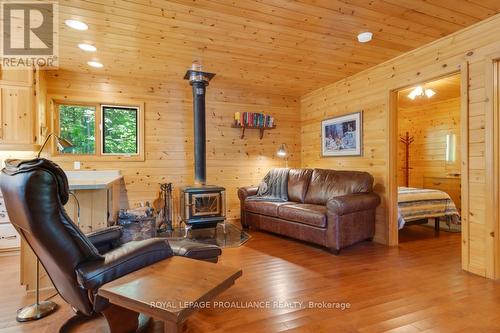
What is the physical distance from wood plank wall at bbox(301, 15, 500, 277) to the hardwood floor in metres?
0.39

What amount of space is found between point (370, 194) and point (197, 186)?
244 cm

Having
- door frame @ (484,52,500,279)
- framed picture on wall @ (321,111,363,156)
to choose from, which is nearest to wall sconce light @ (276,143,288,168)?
framed picture on wall @ (321,111,363,156)

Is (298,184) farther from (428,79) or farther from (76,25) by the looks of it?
(76,25)

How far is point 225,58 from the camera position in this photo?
11.6ft

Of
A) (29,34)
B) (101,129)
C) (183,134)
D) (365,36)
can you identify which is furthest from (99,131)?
(365,36)

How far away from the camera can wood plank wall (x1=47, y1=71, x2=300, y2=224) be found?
4184 millimetres

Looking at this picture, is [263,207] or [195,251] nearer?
[195,251]

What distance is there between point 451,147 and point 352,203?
13.2 ft

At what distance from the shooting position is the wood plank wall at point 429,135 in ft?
18.9

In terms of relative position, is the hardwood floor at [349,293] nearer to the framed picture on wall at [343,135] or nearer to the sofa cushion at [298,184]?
the sofa cushion at [298,184]

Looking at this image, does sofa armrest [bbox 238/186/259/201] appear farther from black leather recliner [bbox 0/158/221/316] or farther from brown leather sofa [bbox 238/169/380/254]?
black leather recliner [bbox 0/158/221/316]

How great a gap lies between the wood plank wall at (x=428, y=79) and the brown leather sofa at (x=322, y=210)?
1.12 feet

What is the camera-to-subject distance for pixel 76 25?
104 inches

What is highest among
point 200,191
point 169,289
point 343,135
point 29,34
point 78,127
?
point 29,34
